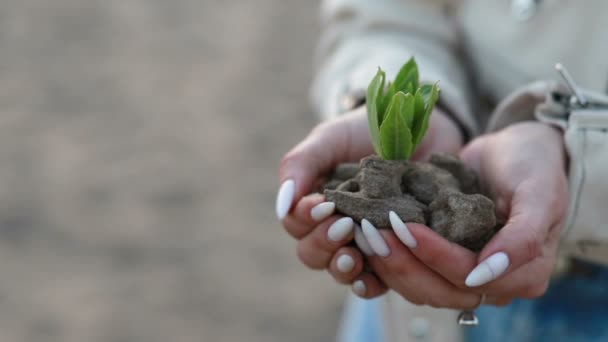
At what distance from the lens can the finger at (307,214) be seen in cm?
99

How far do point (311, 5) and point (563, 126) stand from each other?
3.03 meters

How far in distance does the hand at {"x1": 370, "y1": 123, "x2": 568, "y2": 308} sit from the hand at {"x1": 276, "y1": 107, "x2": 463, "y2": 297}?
0.14ft

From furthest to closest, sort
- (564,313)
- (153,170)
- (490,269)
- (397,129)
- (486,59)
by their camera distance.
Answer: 1. (153,170)
2. (486,59)
3. (564,313)
4. (397,129)
5. (490,269)

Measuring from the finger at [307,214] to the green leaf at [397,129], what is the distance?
116 mm

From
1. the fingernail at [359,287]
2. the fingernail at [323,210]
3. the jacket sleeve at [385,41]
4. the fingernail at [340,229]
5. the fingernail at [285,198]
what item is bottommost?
the fingernail at [359,287]

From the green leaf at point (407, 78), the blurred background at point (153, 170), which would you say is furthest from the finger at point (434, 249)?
the blurred background at point (153, 170)

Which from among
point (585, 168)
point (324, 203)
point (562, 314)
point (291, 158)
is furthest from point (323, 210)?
point (562, 314)

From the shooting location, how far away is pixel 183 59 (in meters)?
3.59

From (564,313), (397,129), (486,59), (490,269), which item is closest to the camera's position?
(490,269)

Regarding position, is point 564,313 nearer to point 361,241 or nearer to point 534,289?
point 534,289

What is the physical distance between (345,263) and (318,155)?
0.18m

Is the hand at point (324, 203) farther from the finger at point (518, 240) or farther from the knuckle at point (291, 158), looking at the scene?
the finger at point (518, 240)

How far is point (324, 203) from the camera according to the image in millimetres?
988

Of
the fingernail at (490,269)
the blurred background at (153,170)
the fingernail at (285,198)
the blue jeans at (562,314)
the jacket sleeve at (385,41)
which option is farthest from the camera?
the blurred background at (153,170)
